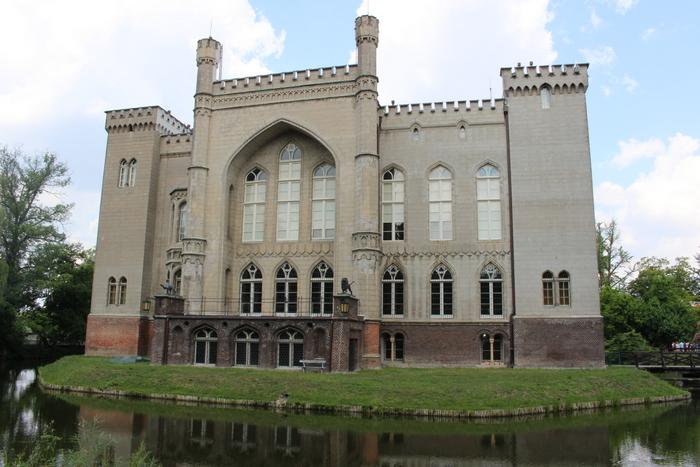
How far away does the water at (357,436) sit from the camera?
14.2 m

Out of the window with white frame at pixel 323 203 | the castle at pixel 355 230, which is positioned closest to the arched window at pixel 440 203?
the castle at pixel 355 230

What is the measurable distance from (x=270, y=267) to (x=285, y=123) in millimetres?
8029

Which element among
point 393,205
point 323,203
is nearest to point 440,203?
point 393,205

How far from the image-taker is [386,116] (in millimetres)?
33500

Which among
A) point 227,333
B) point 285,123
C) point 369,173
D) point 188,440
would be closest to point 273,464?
point 188,440

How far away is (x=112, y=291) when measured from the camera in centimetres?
3591

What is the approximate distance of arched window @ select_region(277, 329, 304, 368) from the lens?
27672 millimetres

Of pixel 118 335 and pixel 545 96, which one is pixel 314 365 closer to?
pixel 118 335

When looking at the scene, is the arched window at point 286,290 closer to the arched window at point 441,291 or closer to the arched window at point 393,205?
the arched window at point 393,205

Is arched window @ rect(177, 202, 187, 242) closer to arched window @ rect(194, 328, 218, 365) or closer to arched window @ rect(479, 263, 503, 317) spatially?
arched window @ rect(194, 328, 218, 365)

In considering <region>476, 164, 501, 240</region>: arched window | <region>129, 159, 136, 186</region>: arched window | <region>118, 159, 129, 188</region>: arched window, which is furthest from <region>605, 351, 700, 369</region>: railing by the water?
<region>118, 159, 129, 188</region>: arched window

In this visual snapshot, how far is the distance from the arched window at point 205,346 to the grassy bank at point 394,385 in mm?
1908

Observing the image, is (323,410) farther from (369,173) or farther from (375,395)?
(369,173)

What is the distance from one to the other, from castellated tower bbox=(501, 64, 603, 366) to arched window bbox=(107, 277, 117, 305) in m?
22.8
